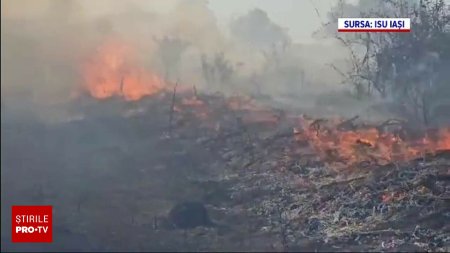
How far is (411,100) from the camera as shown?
172 ft

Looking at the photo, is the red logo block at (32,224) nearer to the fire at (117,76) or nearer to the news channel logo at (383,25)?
the fire at (117,76)

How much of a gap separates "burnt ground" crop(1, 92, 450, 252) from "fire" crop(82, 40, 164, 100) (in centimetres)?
873

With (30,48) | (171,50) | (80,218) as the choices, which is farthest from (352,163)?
(171,50)

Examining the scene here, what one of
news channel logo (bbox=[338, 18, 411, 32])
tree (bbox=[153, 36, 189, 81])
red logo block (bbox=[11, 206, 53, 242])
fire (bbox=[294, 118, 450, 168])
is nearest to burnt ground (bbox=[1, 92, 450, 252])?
red logo block (bbox=[11, 206, 53, 242])

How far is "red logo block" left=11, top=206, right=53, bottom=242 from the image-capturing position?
840 inches

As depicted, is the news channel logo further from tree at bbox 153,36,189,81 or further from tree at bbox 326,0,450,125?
tree at bbox 153,36,189,81

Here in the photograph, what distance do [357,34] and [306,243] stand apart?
3651 cm

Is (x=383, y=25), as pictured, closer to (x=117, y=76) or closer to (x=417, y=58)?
(x=417, y=58)

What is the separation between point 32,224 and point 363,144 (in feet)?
68.9

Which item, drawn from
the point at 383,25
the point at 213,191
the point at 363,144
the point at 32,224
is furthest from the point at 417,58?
the point at 32,224

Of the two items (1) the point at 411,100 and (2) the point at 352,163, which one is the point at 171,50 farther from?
(2) the point at 352,163

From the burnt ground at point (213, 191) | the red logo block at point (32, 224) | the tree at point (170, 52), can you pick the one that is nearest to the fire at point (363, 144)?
the burnt ground at point (213, 191)

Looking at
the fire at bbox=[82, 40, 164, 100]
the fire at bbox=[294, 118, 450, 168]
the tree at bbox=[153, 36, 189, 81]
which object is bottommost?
the fire at bbox=[294, 118, 450, 168]

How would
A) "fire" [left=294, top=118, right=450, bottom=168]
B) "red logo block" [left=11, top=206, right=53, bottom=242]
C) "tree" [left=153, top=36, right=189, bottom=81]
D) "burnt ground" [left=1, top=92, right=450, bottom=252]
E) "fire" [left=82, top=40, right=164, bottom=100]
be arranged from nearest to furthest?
"red logo block" [left=11, top=206, right=53, bottom=242]
"burnt ground" [left=1, top=92, right=450, bottom=252]
"fire" [left=294, top=118, right=450, bottom=168]
"fire" [left=82, top=40, right=164, bottom=100]
"tree" [left=153, top=36, right=189, bottom=81]
